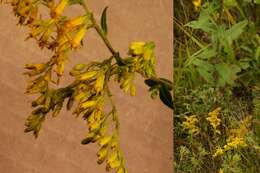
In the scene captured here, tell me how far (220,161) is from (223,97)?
0.44 feet

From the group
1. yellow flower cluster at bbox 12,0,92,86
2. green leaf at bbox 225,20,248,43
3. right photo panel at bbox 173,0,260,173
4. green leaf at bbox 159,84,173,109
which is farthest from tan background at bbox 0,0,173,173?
yellow flower cluster at bbox 12,0,92,86

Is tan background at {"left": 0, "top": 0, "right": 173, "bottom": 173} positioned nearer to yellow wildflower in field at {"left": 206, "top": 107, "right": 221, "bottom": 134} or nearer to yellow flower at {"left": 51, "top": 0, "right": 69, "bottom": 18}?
yellow wildflower in field at {"left": 206, "top": 107, "right": 221, "bottom": 134}

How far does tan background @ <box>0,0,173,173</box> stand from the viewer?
1.18 m

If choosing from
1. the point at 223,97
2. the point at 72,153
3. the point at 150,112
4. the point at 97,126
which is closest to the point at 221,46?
the point at 223,97

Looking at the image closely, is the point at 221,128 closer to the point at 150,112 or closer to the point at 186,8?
the point at 150,112

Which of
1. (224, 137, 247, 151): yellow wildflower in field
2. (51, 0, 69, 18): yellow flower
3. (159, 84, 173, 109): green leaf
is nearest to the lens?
(51, 0, 69, 18): yellow flower

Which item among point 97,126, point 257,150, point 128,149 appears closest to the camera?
point 97,126

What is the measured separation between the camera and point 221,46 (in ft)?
3.87

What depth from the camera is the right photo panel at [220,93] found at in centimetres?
116

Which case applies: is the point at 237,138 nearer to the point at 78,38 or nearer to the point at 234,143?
the point at 234,143

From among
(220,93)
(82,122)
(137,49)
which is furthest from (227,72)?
(137,49)

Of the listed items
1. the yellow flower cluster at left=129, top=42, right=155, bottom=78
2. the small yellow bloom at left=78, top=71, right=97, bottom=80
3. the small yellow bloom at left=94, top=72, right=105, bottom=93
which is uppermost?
the yellow flower cluster at left=129, top=42, right=155, bottom=78

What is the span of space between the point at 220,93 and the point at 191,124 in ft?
0.28

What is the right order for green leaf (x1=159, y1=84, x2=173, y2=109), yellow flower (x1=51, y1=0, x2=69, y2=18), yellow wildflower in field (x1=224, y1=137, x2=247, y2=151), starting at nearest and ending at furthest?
1. yellow flower (x1=51, y1=0, x2=69, y2=18)
2. green leaf (x1=159, y1=84, x2=173, y2=109)
3. yellow wildflower in field (x1=224, y1=137, x2=247, y2=151)
